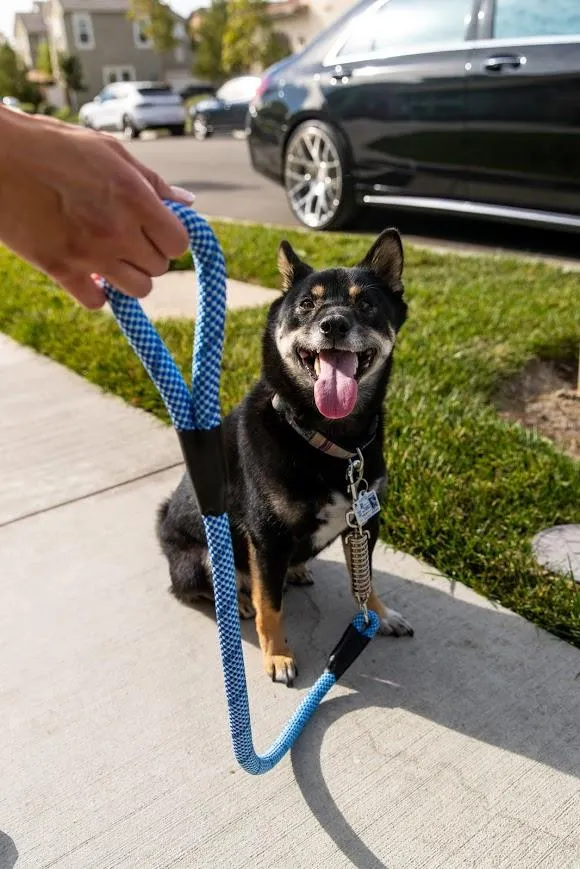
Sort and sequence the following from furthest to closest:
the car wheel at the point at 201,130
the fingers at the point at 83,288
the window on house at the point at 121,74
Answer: the window on house at the point at 121,74, the car wheel at the point at 201,130, the fingers at the point at 83,288

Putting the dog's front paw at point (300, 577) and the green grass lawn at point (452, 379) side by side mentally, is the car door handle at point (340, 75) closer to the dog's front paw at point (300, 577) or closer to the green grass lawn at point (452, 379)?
the green grass lawn at point (452, 379)

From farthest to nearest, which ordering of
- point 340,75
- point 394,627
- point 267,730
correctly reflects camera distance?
point 340,75
point 394,627
point 267,730

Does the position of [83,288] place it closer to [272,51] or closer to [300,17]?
[272,51]

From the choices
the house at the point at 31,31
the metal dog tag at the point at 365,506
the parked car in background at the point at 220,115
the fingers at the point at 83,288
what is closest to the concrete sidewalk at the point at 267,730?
the metal dog tag at the point at 365,506

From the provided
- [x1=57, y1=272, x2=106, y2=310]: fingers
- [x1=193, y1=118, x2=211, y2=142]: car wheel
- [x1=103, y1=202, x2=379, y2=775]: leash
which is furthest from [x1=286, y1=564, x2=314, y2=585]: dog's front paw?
[x1=193, y1=118, x2=211, y2=142]: car wheel

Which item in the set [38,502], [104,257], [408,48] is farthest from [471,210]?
[104,257]

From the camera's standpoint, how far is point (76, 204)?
1.04 metres

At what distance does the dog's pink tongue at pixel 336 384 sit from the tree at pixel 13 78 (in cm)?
5428

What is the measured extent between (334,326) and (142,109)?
29560 millimetres

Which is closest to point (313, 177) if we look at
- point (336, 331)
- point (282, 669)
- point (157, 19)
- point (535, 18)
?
point (535, 18)

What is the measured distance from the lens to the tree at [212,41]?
151ft

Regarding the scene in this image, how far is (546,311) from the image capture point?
476cm

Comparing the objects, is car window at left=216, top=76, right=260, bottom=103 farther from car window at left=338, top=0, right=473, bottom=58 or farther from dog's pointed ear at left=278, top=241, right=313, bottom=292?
dog's pointed ear at left=278, top=241, right=313, bottom=292

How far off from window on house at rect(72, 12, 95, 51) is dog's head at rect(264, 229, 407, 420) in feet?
191
